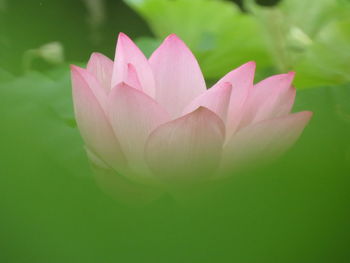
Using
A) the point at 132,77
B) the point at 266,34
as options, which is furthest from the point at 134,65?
the point at 266,34

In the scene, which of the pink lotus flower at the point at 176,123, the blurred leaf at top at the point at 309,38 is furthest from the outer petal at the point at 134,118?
the blurred leaf at top at the point at 309,38

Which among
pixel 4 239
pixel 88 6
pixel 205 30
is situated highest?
pixel 88 6

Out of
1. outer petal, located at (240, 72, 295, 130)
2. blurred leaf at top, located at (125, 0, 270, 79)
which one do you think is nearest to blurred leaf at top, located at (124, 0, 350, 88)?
blurred leaf at top, located at (125, 0, 270, 79)

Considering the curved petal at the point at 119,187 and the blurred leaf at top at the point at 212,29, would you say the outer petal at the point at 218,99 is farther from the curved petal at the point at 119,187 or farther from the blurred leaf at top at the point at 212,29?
the blurred leaf at top at the point at 212,29

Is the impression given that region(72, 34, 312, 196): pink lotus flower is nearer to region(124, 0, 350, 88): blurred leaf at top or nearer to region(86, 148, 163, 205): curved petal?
region(86, 148, 163, 205): curved petal

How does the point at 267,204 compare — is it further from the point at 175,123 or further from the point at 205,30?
the point at 205,30

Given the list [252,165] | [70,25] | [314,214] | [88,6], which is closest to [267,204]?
[314,214]
